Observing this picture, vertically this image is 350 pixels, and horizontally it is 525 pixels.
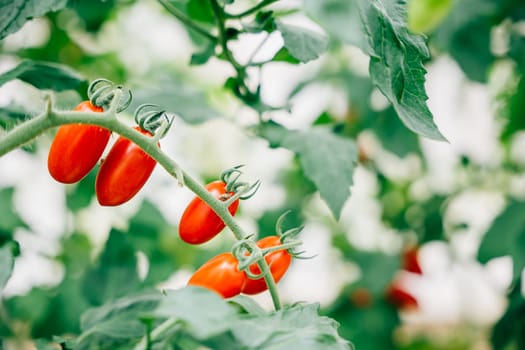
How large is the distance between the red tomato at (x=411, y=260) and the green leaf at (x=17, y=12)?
46.8 inches

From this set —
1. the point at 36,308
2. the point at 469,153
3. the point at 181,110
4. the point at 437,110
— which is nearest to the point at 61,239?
the point at 36,308

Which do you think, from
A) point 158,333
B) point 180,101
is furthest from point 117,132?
point 180,101

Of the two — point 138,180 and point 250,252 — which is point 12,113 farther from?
point 250,252

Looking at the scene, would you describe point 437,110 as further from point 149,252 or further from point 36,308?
point 36,308

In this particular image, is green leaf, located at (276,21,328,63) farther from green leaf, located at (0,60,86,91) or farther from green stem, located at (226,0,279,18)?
green leaf, located at (0,60,86,91)

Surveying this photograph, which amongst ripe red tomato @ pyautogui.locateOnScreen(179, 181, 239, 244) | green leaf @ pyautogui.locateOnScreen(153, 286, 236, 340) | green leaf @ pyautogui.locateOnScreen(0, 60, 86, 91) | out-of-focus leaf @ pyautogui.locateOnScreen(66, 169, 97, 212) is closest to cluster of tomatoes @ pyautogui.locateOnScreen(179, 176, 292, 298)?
ripe red tomato @ pyautogui.locateOnScreen(179, 181, 239, 244)

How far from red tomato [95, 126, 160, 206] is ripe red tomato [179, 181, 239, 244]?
50 mm

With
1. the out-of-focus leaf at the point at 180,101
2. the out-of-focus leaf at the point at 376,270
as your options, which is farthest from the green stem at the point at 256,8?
the out-of-focus leaf at the point at 376,270

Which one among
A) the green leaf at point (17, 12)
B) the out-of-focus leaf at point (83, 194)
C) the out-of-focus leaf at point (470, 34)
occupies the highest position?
the green leaf at point (17, 12)

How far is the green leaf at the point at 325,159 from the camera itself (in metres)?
0.72

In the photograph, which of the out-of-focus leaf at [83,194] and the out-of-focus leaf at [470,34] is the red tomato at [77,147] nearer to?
the out-of-focus leaf at [83,194]

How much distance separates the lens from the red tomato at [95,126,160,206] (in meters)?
0.54

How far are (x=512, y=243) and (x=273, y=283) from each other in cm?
65

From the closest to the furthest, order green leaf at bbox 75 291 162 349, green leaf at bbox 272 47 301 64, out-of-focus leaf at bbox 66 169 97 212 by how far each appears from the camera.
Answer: green leaf at bbox 75 291 162 349 → green leaf at bbox 272 47 301 64 → out-of-focus leaf at bbox 66 169 97 212
